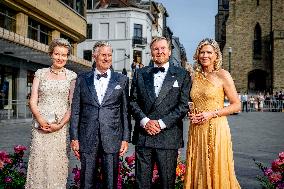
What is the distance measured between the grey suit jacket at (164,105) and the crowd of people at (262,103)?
32.5 meters

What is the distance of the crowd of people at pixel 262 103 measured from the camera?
118 feet

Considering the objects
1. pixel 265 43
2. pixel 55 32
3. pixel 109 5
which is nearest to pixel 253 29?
pixel 265 43

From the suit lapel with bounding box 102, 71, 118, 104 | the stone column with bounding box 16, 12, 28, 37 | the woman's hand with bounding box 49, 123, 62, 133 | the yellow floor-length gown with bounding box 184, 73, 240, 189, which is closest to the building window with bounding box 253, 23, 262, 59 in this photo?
the stone column with bounding box 16, 12, 28, 37

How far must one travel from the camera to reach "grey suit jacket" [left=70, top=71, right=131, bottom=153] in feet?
13.8

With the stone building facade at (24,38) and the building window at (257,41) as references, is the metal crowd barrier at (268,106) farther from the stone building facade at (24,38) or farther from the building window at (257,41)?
the stone building facade at (24,38)

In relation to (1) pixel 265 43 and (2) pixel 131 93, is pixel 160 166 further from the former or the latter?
(1) pixel 265 43

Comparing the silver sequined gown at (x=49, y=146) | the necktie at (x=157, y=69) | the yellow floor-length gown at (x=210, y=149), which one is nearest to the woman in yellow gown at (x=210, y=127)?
the yellow floor-length gown at (x=210, y=149)

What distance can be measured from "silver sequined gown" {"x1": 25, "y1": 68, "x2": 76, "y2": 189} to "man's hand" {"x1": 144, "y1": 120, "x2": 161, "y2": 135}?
1116 mm

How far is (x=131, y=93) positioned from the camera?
4.38 metres

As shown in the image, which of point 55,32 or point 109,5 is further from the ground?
point 109,5

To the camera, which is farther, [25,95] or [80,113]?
[25,95]

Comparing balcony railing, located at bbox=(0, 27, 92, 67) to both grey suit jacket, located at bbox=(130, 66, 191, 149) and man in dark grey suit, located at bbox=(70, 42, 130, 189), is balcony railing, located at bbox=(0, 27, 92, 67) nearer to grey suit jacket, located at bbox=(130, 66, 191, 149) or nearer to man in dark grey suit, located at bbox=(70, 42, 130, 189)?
man in dark grey suit, located at bbox=(70, 42, 130, 189)

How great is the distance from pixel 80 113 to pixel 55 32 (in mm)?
23596

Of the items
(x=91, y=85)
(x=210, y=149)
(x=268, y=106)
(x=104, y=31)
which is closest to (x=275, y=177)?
(x=210, y=149)
